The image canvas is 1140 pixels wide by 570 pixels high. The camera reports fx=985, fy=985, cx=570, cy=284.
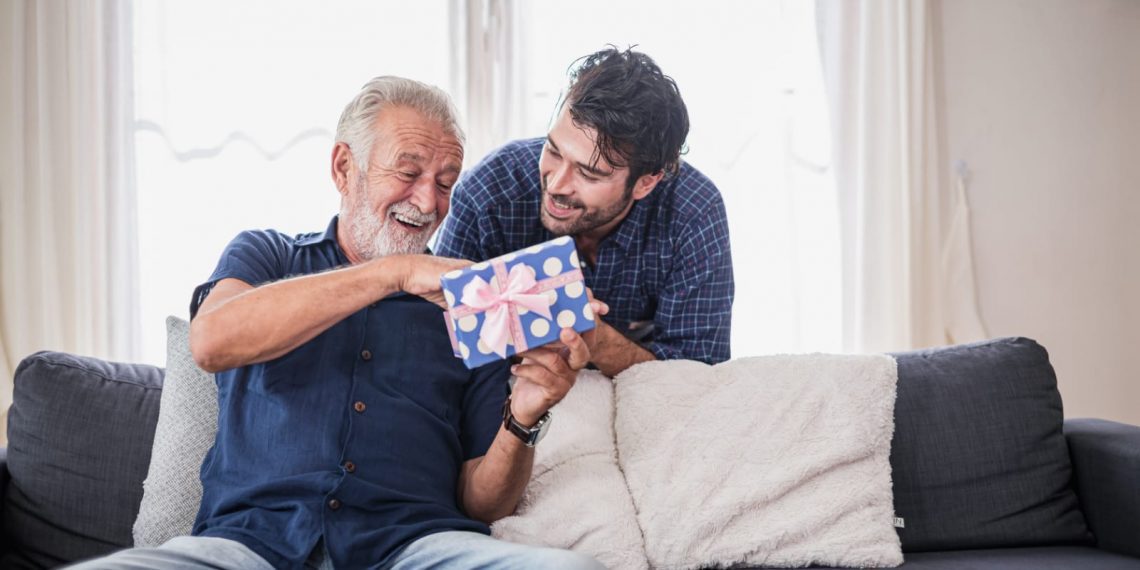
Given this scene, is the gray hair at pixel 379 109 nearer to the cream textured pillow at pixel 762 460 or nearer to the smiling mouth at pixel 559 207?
the smiling mouth at pixel 559 207

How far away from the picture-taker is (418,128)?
1.85m

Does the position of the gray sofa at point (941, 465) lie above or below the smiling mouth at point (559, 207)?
below

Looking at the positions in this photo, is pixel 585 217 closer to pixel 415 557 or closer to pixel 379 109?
pixel 379 109

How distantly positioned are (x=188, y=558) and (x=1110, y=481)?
1877 mm

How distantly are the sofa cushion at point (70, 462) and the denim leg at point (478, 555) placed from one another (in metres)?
0.75

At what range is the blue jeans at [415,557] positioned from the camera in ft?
4.63

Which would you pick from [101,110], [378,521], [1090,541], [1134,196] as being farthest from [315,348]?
[1134,196]

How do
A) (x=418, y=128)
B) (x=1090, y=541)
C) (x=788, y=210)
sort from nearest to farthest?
1. (x=418, y=128)
2. (x=1090, y=541)
3. (x=788, y=210)

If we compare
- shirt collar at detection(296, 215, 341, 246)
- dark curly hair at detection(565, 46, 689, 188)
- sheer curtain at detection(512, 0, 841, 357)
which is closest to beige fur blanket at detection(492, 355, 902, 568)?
dark curly hair at detection(565, 46, 689, 188)

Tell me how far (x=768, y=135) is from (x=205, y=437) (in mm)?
2228

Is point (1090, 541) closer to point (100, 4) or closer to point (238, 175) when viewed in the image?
point (238, 175)

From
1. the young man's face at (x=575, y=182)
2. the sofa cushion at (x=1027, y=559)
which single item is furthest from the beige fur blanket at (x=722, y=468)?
the young man's face at (x=575, y=182)

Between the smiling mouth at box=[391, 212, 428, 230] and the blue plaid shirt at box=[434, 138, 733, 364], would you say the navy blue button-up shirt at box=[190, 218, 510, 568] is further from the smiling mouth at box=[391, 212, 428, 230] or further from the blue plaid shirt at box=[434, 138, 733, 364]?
the blue plaid shirt at box=[434, 138, 733, 364]

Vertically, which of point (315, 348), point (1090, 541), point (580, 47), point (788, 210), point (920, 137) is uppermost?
point (580, 47)
